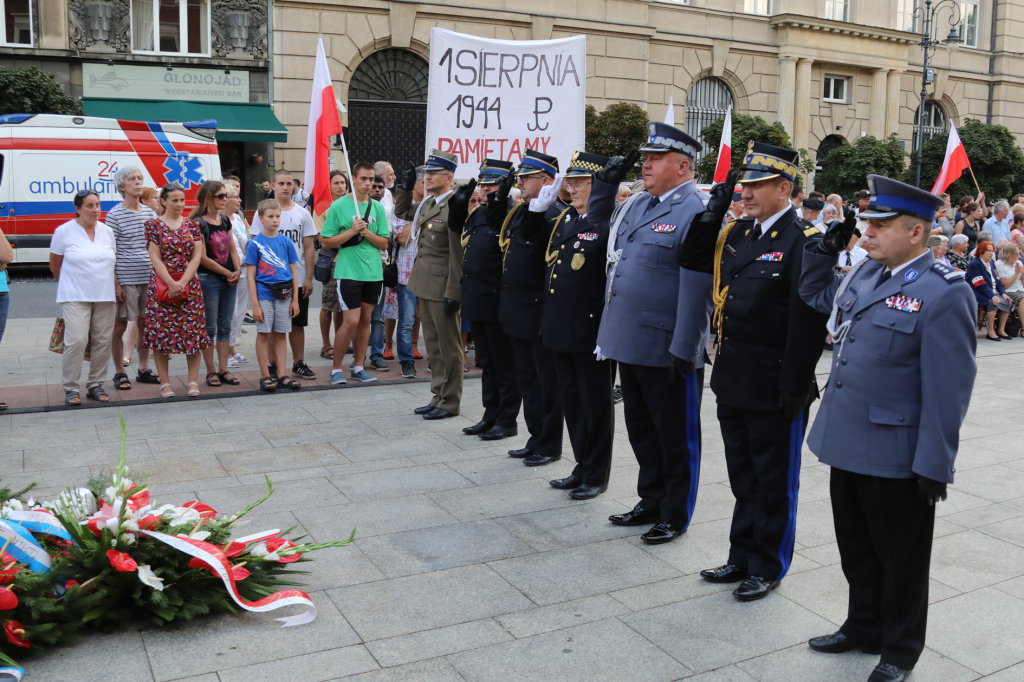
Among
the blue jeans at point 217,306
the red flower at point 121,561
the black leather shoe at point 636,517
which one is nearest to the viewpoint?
the red flower at point 121,561

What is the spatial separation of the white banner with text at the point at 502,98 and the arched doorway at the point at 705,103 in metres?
20.5

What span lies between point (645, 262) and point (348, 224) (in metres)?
4.61

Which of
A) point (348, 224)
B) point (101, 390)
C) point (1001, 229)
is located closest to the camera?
point (101, 390)

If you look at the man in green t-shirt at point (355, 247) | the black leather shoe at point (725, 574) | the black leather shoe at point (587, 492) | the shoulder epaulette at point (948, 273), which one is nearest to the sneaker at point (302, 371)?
the man in green t-shirt at point (355, 247)

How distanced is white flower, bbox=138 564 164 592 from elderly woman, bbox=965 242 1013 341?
41.5ft

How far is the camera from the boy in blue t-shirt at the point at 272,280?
28.6 feet

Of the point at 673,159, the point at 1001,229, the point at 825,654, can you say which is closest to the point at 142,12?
the point at 1001,229

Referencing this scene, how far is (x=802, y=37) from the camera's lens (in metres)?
30.0

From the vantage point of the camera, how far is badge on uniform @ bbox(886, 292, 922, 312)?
346cm

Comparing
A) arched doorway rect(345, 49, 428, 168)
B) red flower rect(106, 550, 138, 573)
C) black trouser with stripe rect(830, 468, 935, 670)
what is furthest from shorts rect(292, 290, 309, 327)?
arched doorway rect(345, 49, 428, 168)

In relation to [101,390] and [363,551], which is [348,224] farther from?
[363,551]

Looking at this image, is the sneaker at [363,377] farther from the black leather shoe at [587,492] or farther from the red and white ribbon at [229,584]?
the red and white ribbon at [229,584]

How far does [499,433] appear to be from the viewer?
23.9 feet

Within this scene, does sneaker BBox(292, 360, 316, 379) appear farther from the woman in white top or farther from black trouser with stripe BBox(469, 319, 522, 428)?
black trouser with stripe BBox(469, 319, 522, 428)
